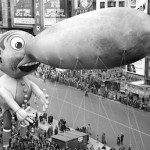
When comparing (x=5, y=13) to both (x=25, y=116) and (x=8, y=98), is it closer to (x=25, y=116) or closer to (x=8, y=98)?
(x=8, y=98)

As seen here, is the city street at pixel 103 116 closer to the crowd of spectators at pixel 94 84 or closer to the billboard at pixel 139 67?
the crowd of spectators at pixel 94 84

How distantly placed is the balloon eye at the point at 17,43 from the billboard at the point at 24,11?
41.7 metres

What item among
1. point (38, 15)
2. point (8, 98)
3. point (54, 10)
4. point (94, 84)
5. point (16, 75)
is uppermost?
point (54, 10)

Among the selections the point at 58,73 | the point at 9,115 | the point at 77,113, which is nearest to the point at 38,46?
the point at 9,115

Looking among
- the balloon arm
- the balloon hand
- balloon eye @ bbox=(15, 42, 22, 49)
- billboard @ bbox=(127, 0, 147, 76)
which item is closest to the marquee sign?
billboard @ bbox=(127, 0, 147, 76)

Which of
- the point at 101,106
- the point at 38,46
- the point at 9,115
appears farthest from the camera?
the point at 101,106

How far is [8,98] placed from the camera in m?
12.5

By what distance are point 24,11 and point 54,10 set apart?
8326 mm

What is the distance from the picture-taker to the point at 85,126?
64.6 ft

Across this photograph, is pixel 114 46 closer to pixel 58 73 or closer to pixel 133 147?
pixel 133 147

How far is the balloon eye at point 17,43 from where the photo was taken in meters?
12.2

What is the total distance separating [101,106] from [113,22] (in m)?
15.7


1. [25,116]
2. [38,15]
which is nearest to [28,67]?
[25,116]

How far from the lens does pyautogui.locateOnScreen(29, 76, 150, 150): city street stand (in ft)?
60.1
